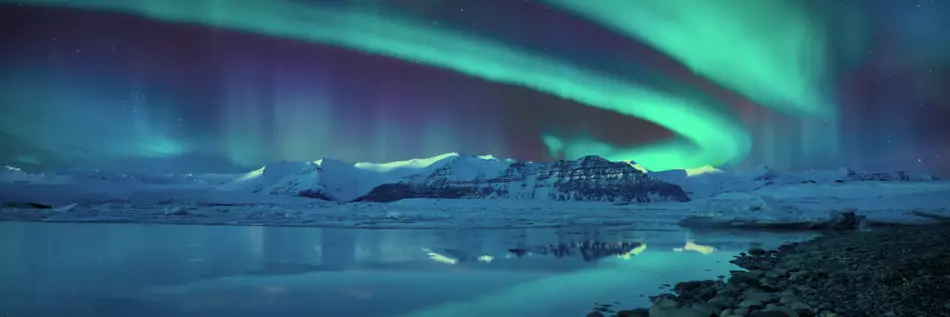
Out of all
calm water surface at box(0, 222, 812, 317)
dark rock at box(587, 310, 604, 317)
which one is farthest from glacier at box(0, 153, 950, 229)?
dark rock at box(587, 310, 604, 317)

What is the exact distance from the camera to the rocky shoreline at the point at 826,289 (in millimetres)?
5598

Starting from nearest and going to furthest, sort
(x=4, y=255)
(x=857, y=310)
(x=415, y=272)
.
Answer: (x=857, y=310) → (x=415, y=272) → (x=4, y=255)

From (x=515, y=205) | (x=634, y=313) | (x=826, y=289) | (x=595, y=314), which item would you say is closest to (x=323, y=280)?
(x=595, y=314)

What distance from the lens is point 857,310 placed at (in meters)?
5.66

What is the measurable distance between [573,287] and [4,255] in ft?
37.8

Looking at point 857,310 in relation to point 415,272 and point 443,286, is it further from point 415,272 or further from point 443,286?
point 415,272

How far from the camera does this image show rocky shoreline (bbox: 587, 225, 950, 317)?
560 centimetres

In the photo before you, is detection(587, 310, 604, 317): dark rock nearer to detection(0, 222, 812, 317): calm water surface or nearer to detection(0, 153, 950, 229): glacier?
detection(0, 222, 812, 317): calm water surface

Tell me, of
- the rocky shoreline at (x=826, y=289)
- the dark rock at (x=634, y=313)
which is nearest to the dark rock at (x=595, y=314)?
the rocky shoreline at (x=826, y=289)

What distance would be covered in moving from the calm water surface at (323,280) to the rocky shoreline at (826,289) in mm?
725

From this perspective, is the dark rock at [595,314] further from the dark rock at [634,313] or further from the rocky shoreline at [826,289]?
the dark rock at [634,313]

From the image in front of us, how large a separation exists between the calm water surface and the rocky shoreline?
725mm

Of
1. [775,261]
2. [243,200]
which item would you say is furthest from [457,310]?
[243,200]

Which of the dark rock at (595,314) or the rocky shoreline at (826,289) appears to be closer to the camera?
the rocky shoreline at (826,289)
